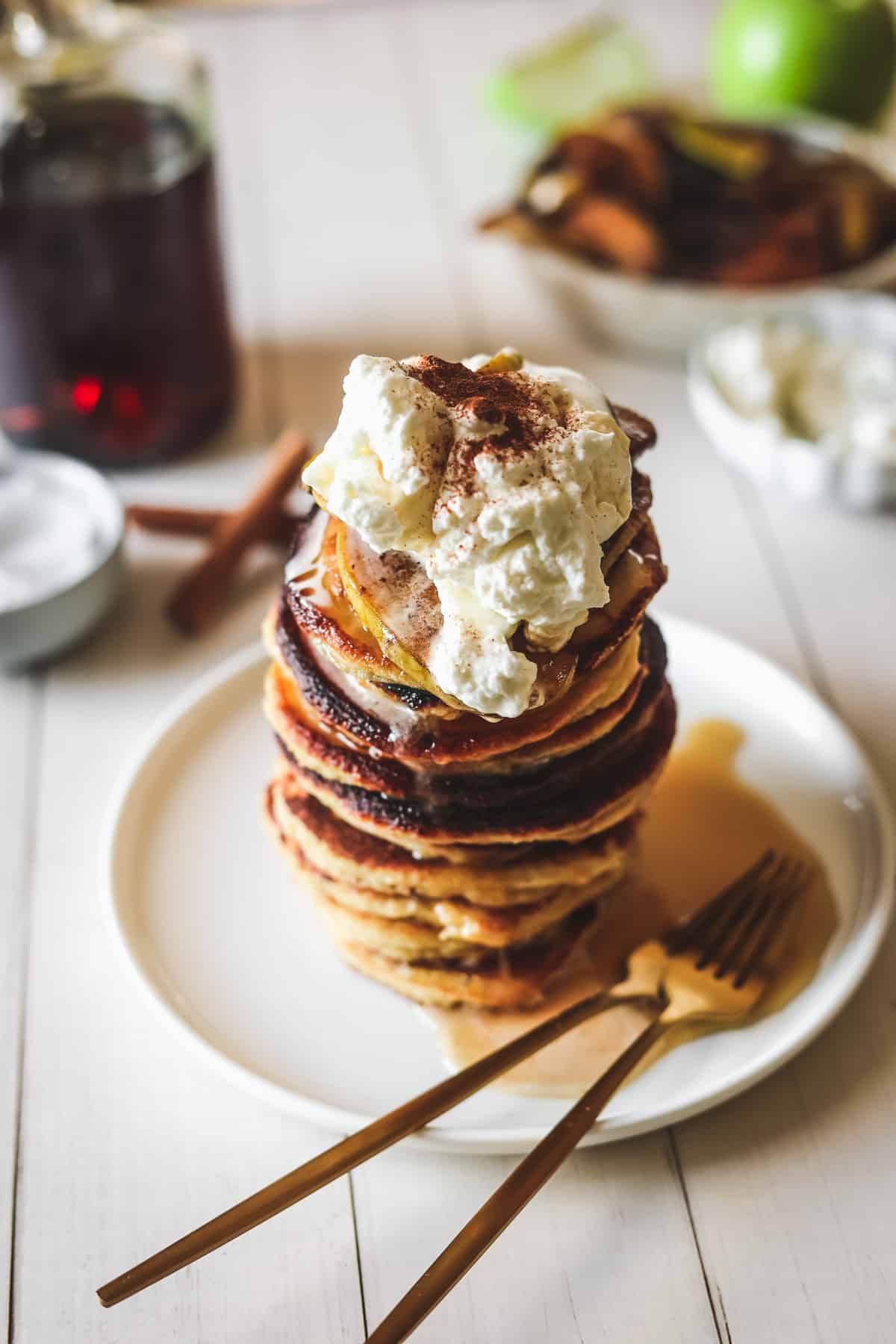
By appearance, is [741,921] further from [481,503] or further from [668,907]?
[481,503]

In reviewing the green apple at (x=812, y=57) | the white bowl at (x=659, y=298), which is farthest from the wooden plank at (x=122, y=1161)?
the green apple at (x=812, y=57)

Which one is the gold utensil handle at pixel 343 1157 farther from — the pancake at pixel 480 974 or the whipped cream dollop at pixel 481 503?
the whipped cream dollop at pixel 481 503

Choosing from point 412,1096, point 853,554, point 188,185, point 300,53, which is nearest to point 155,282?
point 188,185

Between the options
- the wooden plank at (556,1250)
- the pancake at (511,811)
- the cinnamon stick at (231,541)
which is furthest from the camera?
the cinnamon stick at (231,541)

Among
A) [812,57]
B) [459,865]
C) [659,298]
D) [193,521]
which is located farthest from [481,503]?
[812,57]

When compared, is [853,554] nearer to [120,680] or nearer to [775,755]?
[775,755]

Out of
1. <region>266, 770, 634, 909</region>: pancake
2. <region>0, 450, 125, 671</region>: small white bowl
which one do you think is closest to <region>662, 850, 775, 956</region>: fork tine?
<region>266, 770, 634, 909</region>: pancake
